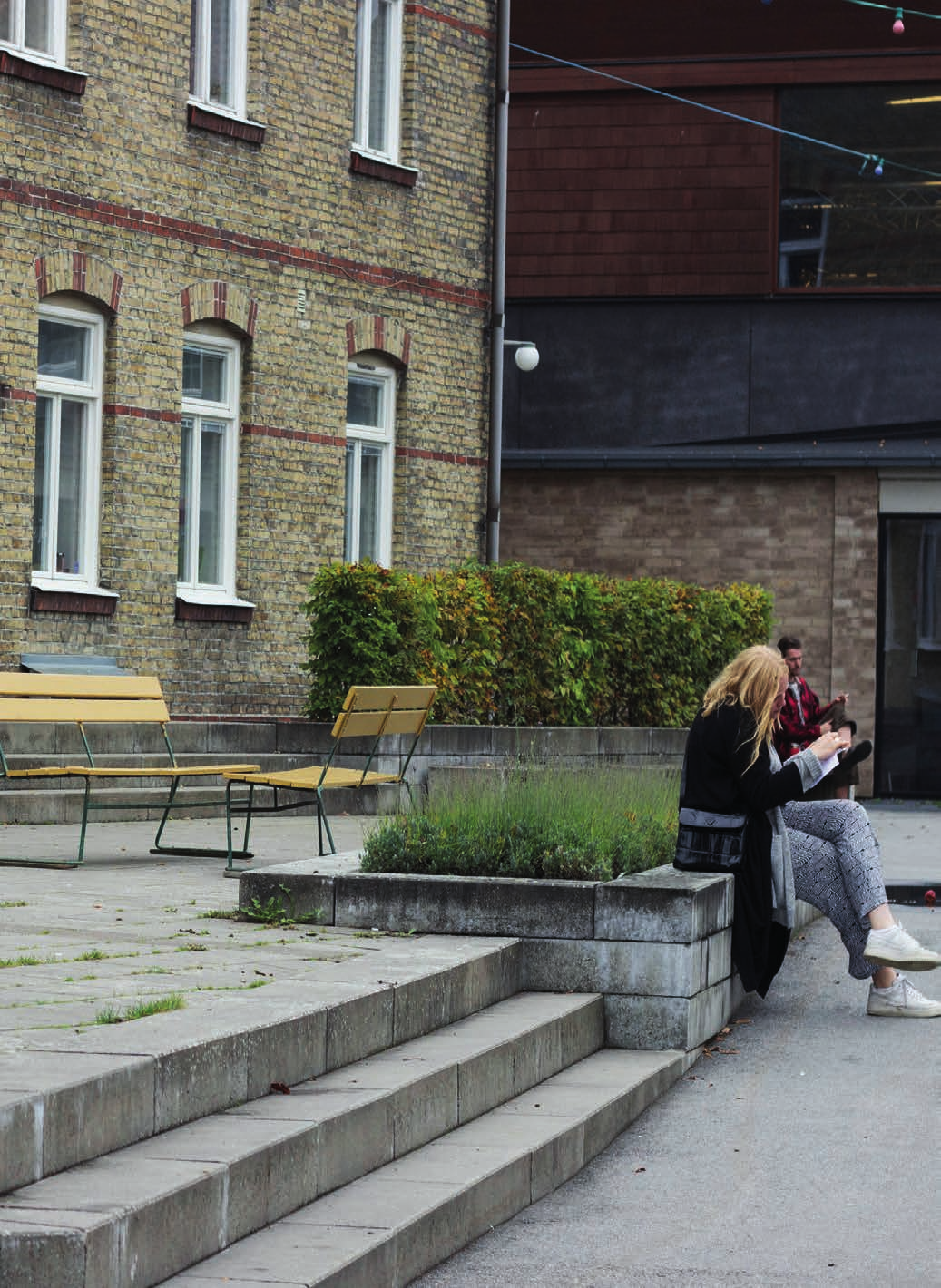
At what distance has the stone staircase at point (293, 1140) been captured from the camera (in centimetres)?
463

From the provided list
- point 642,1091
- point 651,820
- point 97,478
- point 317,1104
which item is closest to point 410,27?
point 97,478

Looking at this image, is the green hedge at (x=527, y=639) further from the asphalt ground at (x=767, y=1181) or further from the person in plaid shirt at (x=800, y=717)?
the asphalt ground at (x=767, y=1181)

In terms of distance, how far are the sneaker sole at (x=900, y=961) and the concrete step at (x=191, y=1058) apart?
248 centimetres

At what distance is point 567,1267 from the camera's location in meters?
5.74

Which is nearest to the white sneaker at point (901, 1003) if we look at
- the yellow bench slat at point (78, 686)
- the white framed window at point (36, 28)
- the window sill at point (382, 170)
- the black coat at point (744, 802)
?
the black coat at point (744, 802)

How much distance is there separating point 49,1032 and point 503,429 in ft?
72.9

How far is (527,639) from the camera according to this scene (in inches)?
753

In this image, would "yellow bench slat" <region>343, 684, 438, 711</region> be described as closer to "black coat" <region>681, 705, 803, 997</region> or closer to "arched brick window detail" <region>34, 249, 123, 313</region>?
"black coat" <region>681, 705, 803, 997</region>

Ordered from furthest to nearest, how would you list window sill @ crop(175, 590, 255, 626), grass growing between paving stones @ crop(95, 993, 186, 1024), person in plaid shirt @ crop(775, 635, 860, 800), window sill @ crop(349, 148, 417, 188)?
window sill @ crop(349, 148, 417, 188) < window sill @ crop(175, 590, 255, 626) < person in plaid shirt @ crop(775, 635, 860, 800) < grass growing between paving stones @ crop(95, 993, 186, 1024)

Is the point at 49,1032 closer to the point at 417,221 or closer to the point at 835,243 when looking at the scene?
the point at 417,221

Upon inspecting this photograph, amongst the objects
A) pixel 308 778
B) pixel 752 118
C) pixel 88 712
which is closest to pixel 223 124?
pixel 88 712

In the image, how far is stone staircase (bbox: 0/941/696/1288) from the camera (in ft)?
15.2

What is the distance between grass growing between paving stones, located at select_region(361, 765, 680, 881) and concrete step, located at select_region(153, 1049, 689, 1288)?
1176 millimetres

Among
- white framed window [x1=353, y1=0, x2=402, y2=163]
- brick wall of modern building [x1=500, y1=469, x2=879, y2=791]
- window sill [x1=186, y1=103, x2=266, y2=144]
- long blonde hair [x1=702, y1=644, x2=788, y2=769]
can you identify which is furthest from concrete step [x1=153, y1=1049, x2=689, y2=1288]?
brick wall of modern building [x1=500, y1=469, x2=879, y2=791]
